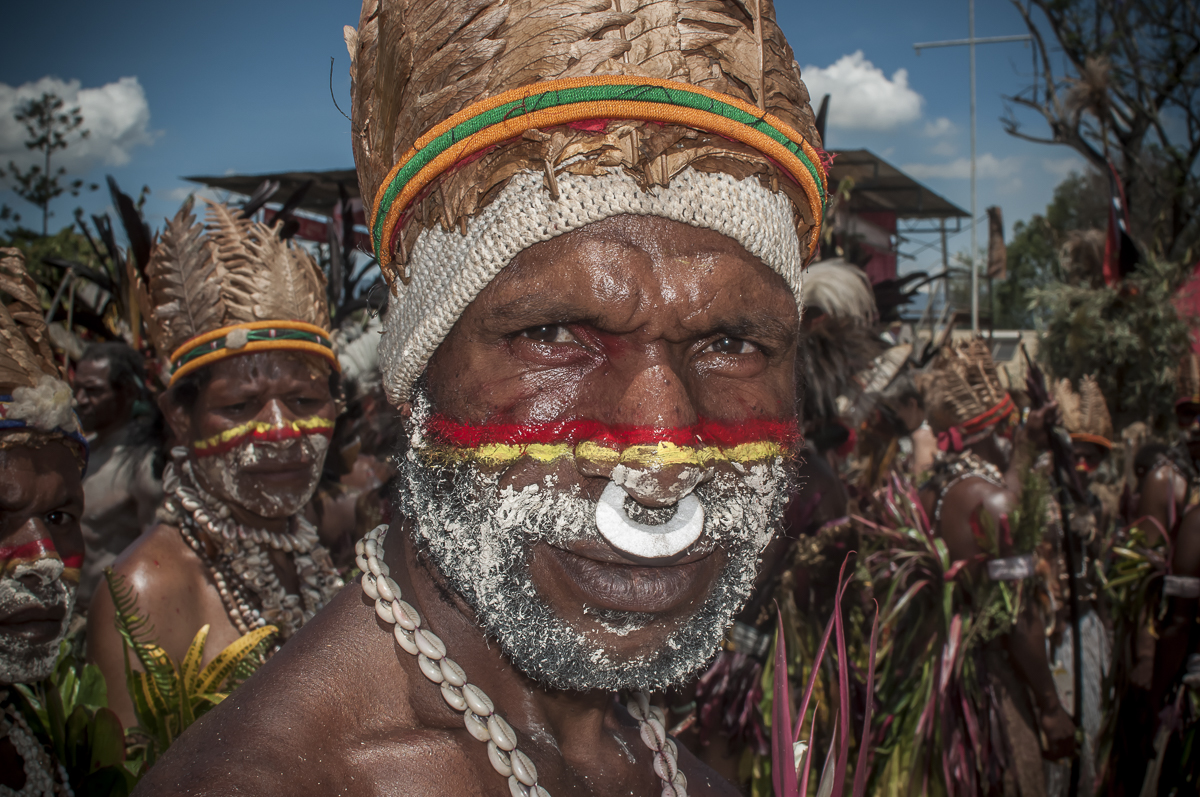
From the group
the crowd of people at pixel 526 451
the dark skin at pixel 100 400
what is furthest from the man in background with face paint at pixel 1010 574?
the dark skin at pixel 100 400

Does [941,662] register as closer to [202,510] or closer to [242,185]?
[202,510]

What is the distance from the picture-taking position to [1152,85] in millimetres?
14953

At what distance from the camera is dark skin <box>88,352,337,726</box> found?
9.70ft

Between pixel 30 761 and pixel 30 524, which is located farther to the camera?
pixel 30 524

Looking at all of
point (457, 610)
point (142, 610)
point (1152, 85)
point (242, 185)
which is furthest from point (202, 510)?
point (1152, 85)

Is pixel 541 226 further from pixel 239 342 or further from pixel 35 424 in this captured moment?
pixel 239 342

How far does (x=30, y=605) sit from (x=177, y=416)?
152 cm

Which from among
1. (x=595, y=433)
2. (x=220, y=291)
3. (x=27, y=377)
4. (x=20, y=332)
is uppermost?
(x=220, y=291)

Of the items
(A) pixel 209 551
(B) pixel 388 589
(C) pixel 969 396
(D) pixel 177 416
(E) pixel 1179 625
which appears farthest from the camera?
(C) pixel 969 396

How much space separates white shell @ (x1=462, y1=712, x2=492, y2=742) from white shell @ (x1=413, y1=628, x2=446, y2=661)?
12 centimetres

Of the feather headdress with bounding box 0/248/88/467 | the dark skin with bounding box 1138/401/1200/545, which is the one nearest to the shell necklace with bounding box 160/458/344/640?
the feather headdress with bounding box 0/248/88/467

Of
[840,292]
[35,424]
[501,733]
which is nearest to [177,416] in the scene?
[35,424]

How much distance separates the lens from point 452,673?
1508 millimetres

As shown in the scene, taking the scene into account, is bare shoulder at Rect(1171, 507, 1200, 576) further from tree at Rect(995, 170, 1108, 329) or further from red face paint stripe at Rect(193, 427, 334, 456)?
tree at Rect(995, 170, 1108, 329)
